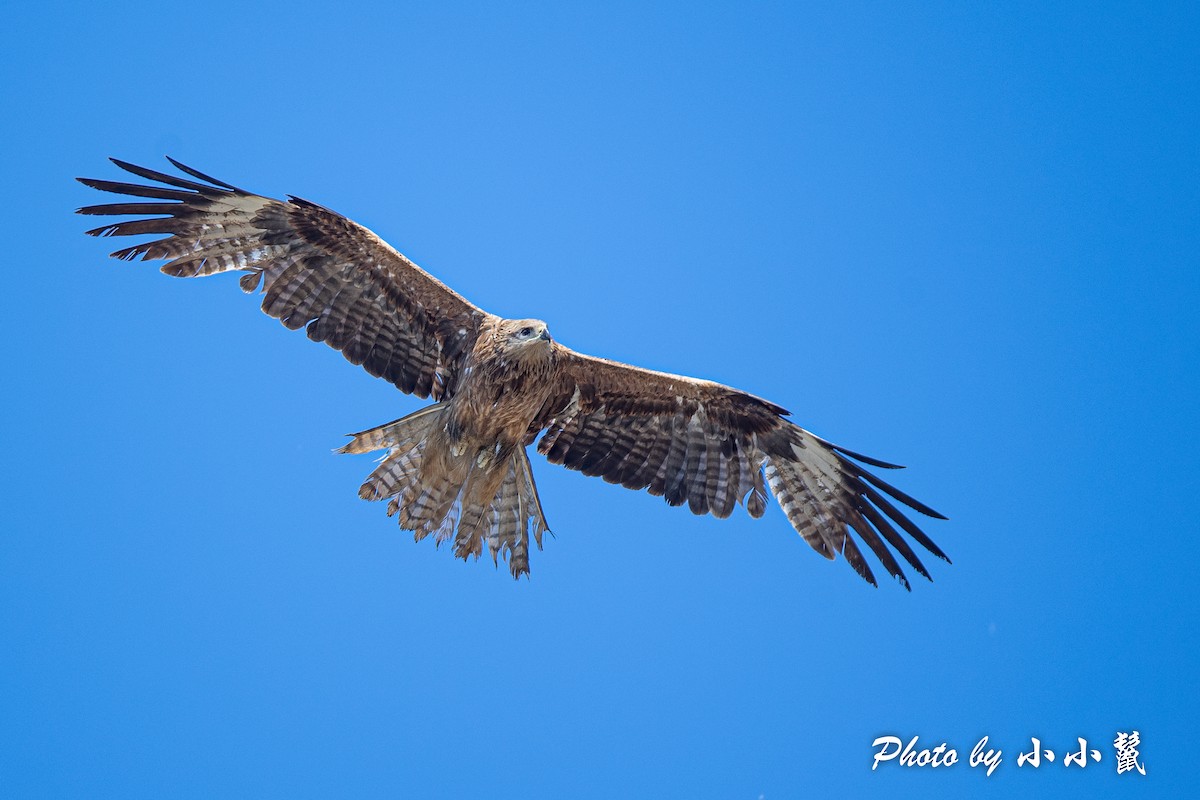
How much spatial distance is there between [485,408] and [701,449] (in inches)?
69.5

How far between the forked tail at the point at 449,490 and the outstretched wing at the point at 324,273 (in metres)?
0.49

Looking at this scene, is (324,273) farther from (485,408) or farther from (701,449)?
(701,449)

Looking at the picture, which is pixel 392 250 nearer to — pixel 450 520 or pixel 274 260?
pixel 274 260

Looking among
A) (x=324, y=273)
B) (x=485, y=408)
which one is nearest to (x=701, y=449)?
(x=485, y=408)

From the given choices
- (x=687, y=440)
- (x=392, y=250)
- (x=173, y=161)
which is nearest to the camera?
(x=173, y=161)

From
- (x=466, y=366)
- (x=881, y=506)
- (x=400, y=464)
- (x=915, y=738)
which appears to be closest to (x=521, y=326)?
(x=466, y=366)

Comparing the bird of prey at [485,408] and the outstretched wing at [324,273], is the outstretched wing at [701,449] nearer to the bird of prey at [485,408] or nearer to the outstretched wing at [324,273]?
the bird of prey at [485,408]

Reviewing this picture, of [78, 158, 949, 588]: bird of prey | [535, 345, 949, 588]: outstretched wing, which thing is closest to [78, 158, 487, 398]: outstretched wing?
[78, 158, 949, 588]: bird of prey

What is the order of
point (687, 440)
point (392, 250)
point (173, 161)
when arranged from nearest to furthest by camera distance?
1. point (173, 161)
2. point (392, 250)
3. point (687, 440)

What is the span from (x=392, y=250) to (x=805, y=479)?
3.42m

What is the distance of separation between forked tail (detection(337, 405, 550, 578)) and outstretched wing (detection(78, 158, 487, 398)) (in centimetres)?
49

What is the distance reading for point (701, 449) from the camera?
10891 millimetres

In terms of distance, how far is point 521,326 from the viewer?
9.98 m

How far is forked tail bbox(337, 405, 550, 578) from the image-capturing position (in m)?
10.2
